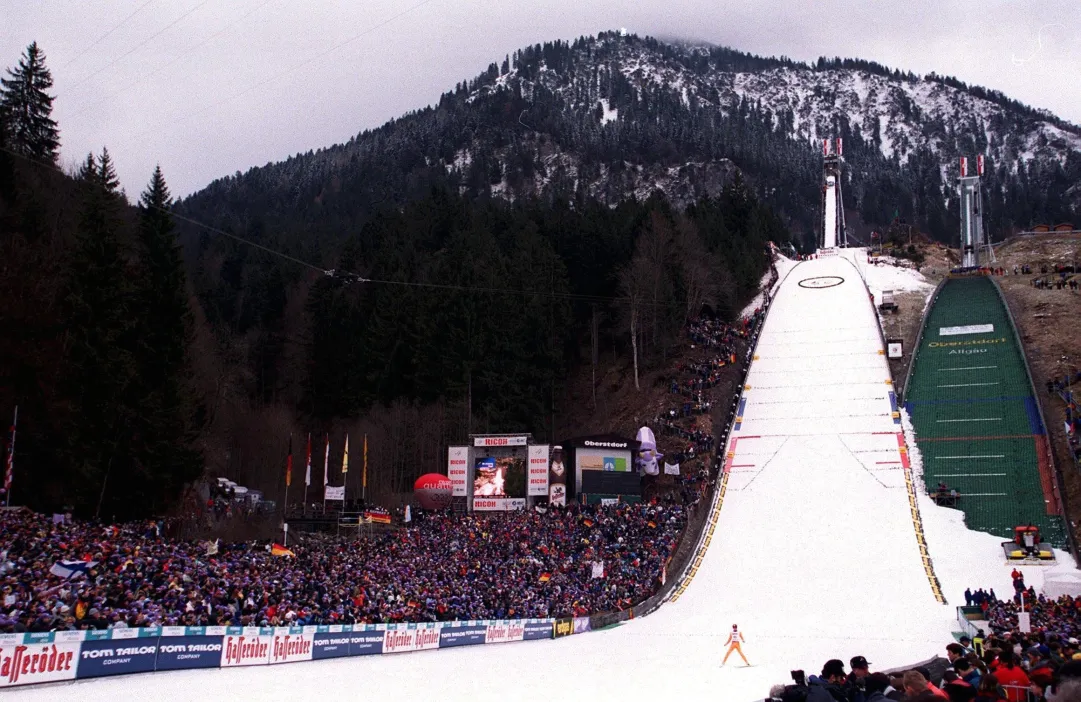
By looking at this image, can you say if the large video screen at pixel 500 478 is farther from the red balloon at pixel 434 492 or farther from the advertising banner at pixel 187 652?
the advertising banner at pixel 187 652

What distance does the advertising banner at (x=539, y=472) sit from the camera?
42.9 metres

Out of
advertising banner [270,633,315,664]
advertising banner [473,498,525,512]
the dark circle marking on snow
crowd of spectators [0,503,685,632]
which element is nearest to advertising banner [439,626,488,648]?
crowd of spectators [0,503,685,632]

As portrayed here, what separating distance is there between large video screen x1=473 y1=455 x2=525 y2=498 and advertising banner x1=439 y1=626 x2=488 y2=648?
1469 cm

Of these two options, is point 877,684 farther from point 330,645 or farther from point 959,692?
point 330,645

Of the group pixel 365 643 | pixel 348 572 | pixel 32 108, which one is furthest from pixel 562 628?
pixel 32 108

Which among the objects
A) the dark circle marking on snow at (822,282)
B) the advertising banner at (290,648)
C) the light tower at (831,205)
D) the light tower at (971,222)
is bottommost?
the advertising banner at (290,648)

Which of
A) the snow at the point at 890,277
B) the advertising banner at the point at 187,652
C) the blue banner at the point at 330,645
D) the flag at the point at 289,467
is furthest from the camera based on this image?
the snow at the point at 890,277

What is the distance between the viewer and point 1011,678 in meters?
9.62

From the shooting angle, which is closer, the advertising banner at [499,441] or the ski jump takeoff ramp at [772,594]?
the ski jump takeoff ramp at [772,594]

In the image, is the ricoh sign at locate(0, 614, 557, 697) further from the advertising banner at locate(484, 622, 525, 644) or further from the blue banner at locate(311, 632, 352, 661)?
the advertising banner at locate(484, 622, 525, 644)

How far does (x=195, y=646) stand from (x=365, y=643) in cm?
592

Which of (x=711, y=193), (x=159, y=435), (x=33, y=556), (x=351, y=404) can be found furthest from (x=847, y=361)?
(x=711, y=193)

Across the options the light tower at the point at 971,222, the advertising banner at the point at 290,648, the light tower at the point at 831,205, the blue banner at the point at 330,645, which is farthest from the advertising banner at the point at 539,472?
the light tower at the point at 831,205

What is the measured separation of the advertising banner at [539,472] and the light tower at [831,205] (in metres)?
71.4
